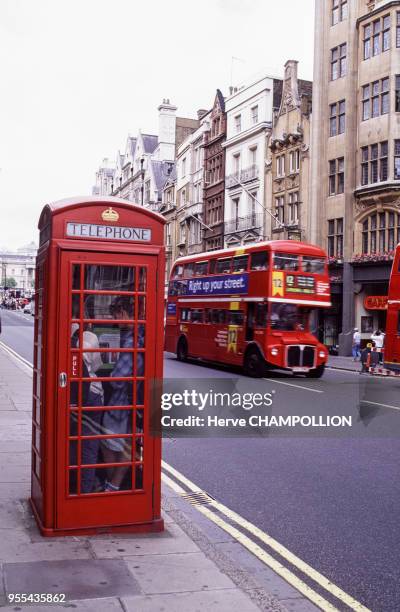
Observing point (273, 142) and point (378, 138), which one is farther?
point (273, 142)

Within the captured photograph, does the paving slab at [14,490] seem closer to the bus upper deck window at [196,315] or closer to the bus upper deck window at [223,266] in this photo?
the bus upper deck window at [223,266]

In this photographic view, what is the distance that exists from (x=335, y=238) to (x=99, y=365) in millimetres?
32144

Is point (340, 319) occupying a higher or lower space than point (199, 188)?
lower

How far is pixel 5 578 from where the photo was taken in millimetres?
4648

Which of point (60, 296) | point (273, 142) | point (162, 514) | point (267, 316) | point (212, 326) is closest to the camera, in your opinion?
point (60, 296)

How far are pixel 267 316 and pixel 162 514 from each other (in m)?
14.5

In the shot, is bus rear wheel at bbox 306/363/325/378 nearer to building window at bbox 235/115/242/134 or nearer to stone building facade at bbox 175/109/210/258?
building window at bbox 235/115/242/134

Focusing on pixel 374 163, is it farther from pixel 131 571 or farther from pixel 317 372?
pixel 131 571

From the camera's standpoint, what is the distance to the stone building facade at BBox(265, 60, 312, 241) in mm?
39250

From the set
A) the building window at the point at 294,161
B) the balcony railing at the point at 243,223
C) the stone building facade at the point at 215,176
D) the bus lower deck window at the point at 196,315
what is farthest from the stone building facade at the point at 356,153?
the stone building facade at the point at 215,176

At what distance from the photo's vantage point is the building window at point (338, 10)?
36906 mm

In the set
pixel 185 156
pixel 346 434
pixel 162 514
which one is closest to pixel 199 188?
pixel 185 156

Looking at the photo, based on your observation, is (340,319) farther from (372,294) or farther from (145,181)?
(145,181)

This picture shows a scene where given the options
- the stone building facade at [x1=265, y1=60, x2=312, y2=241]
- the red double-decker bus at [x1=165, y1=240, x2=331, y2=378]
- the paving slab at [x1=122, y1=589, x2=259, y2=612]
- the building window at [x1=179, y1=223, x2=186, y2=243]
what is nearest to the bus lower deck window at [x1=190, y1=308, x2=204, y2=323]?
the red double-decker bus at [x1=165, y1=240, x2=331, y2=378]
